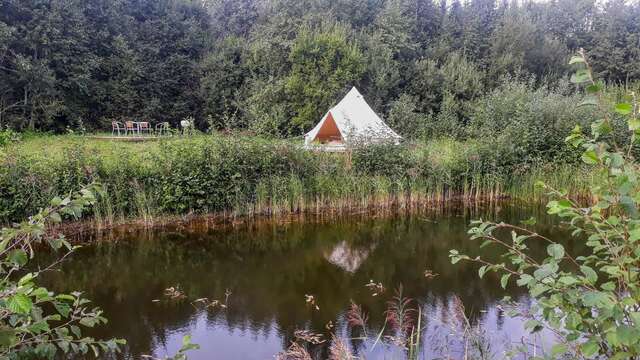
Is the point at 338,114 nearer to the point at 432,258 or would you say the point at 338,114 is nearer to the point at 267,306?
the point at 432,258

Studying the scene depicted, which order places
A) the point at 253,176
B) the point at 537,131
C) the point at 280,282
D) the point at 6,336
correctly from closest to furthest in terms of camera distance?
the point at 6,336 < the point at 280,282 < the point at 253,176 < the point at 537,131

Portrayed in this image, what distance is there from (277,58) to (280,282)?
13.1 metres

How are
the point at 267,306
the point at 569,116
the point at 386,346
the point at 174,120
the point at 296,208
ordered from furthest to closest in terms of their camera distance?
the point at 174,120, the point at 569,116, the point at 296,208, the point at 267,306, the point at 386,346

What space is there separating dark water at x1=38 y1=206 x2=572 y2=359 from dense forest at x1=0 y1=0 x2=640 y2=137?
6334 mm

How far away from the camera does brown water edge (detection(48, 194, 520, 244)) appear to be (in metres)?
6.85

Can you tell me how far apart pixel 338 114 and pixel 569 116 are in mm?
5363

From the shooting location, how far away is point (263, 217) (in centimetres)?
795

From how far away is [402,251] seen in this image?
→ 6582 mm

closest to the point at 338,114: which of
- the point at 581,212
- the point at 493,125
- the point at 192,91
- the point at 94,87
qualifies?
the point at 493,125

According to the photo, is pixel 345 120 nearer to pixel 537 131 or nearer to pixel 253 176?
pixel 537 131

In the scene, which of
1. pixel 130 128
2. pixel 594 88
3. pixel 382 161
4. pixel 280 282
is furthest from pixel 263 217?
pixel 130 128

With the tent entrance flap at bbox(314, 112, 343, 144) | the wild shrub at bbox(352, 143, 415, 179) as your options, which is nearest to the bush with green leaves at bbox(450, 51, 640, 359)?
the wild shrub at bbox(352, 143, 415, 179)

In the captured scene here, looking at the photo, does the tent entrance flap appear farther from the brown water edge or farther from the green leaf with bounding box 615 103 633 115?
the green leaf with bounding box 615 103 633 115

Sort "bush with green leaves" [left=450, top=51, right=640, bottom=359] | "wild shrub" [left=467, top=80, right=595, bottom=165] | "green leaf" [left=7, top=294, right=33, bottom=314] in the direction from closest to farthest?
1. "green leaf" [left=7, top=294, right=33, bottom=314]
2. "bush with green leaves" [left=450, top=51, right=640, bottom=359]
3. "wild shrub" [left=467, top=80, right=595, bottom=165]
